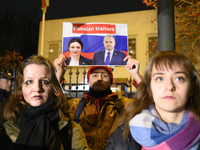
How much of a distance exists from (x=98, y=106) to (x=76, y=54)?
0.80 m

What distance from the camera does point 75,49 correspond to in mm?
2682

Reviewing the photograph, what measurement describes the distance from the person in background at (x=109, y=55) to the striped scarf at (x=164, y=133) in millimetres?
1112

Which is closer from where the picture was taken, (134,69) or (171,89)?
(171,89)

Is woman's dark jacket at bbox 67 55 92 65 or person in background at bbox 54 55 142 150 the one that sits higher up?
woman's dark jacket at bbox 67 55 92 65

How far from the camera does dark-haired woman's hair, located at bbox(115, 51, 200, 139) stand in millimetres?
1639

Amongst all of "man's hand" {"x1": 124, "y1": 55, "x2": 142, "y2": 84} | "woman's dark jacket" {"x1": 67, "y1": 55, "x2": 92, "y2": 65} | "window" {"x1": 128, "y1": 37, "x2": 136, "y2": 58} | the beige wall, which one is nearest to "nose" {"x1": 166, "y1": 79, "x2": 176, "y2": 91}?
"man's hand" {"x1": 124, "y1": 55, "x2": 142, "y2": 84}

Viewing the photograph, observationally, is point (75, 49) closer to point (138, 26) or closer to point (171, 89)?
point (171, 89)

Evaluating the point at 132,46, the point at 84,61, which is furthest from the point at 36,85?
the point at 132,46

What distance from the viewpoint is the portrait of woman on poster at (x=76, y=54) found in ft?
8.59

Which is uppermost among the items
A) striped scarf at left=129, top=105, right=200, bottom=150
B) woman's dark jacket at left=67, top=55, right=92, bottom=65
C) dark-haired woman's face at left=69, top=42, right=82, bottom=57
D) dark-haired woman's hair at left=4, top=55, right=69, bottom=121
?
Answer: dark-haired woman's face at left=69, top=42, right=82, bottom=57

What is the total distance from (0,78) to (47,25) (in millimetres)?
8915

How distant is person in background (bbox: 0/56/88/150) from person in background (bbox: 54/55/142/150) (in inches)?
25.9

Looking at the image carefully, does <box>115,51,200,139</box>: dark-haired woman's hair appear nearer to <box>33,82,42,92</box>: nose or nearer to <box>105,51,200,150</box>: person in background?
<box>105,51,200,150</box>: person in background

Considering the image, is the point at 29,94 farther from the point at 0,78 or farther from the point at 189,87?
the point at 0,78
